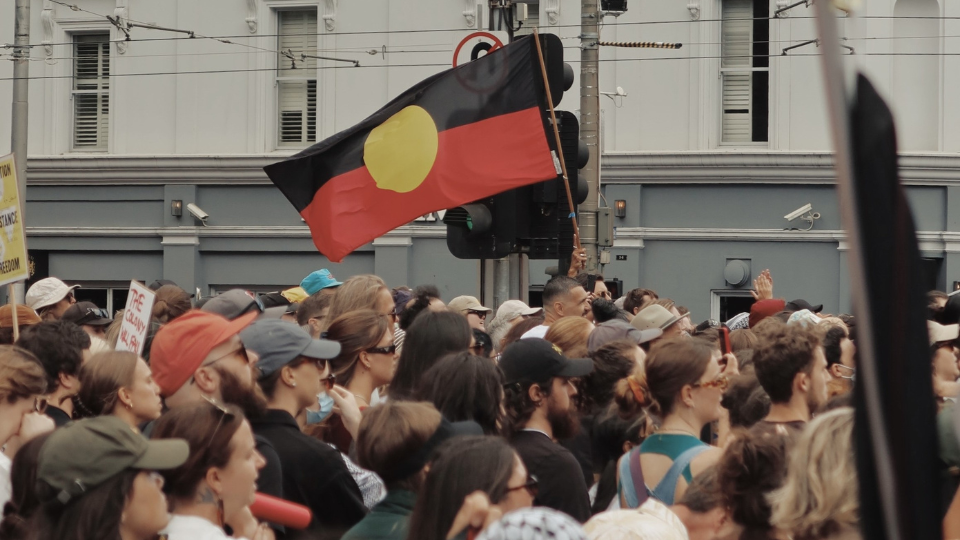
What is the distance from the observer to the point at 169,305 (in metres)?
8.33

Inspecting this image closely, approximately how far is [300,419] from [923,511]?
13.8 feet

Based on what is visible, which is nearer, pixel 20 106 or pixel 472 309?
pixel 472 309

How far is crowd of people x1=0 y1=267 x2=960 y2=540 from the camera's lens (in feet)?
10.4

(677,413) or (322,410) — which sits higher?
(677,413)

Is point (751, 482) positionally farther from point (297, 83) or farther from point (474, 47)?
point (297, 83)

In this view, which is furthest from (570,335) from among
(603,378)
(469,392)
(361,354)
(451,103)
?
(451,103)

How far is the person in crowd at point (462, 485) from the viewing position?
10.5ft

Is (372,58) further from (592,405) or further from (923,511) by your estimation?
(923,511)

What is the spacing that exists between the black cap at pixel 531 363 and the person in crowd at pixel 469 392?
1.30 feet

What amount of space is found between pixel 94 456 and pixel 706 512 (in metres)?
1.75

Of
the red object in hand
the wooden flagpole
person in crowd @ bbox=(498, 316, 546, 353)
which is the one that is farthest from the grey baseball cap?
the wooden flagpole

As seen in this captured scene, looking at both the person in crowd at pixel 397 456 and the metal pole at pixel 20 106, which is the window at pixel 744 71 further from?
the person in crowd at pixel 397 456

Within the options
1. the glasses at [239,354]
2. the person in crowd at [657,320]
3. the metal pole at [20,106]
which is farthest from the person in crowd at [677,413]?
the metal pole at [20,106]

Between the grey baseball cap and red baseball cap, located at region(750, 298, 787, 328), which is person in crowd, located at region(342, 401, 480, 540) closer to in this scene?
the grey baseball cap
